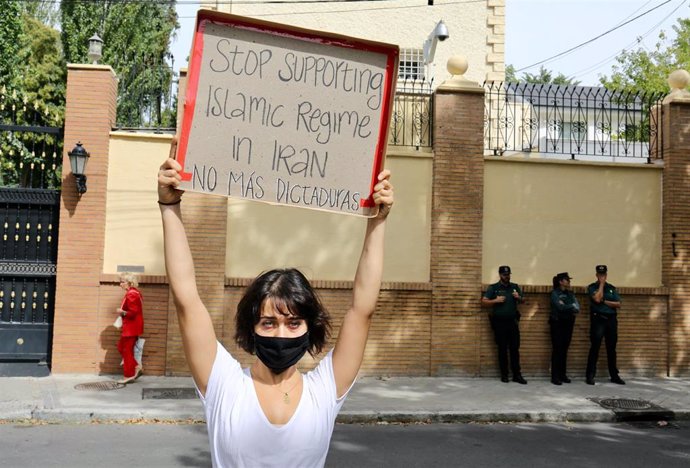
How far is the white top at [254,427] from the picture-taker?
2367 mm

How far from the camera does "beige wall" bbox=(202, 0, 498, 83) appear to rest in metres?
18.5

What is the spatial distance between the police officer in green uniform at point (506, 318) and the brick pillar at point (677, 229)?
306 cm

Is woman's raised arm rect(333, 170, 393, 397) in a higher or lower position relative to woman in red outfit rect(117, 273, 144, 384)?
higher

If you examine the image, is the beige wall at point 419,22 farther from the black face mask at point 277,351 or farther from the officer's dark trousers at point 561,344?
the black face mask at point 277,351

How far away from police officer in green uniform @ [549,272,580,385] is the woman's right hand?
10646 millimetres

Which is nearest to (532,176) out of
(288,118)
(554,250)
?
(554,250)

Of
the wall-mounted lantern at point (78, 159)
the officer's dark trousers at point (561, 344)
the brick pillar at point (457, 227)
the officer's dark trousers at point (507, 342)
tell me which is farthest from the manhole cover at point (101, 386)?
the officer's dark trousers at point (561, 344)

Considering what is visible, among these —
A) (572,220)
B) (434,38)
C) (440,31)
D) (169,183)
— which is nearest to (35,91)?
(434,38)

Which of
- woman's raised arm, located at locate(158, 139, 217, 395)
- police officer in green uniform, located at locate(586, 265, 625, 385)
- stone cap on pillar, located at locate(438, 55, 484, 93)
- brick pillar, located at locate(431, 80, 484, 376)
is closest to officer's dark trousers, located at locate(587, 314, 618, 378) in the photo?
police officer in green uniform, located at locate(586, 265, 625, 385)

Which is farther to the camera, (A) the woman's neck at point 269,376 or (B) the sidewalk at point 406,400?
(B) the sidewalk at point 406,400

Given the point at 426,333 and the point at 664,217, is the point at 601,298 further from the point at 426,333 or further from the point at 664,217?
the point at 426,333

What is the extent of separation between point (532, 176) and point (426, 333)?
11.5ft

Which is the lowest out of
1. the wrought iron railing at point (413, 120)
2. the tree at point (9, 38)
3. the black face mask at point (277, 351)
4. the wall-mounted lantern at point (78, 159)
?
the black face mask at point (277, 351)

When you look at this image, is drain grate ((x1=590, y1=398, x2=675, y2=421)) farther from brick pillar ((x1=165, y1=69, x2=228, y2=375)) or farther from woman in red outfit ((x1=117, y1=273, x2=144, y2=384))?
woman in red outfit ((x1=117, y1=273, x2=144, y2=384))
